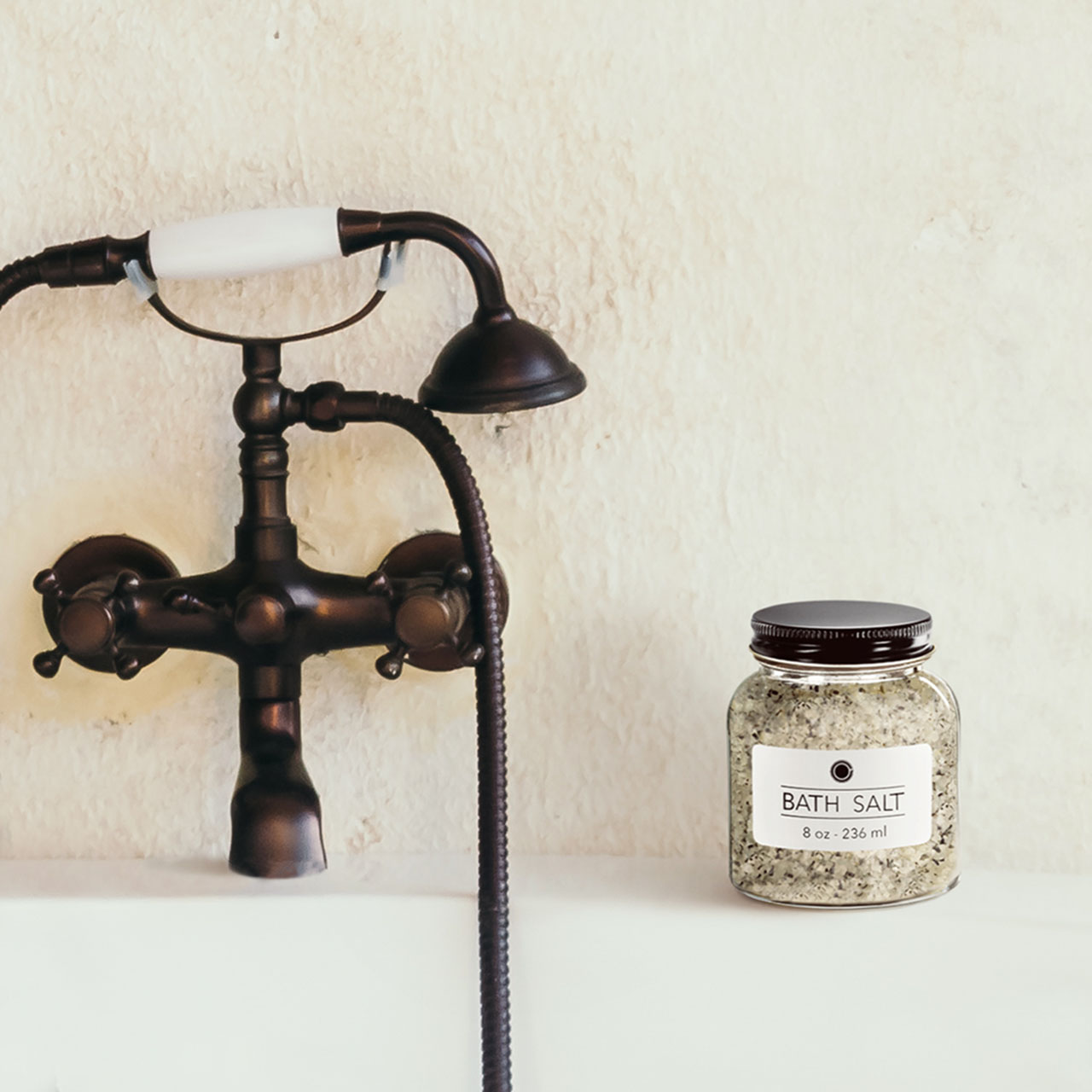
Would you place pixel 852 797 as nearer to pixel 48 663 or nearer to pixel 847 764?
pixel 847 764

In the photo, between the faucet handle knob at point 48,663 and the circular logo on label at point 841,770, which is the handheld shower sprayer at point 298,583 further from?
the circular logo on label at point 841,770

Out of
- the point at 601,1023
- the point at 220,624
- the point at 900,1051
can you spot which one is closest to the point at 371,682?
the point at 220,624

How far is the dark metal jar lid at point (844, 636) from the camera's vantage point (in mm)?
549

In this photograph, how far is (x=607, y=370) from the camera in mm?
655

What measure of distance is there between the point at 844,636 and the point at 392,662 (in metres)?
0.21

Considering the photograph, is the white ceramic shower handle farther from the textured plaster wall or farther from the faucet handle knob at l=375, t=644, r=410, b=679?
the faucet handle knob at l=375, t=644, r=410, b=679

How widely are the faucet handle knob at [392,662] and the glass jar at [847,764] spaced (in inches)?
6.6

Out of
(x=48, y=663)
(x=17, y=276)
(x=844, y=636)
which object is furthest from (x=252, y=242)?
(x=844, y=636)

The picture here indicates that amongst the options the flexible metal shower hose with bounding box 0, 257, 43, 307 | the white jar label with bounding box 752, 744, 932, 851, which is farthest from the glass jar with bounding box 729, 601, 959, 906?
the flexible metal shower hose with bounding box 0, 257, 43, 307

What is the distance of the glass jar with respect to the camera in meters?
0.55

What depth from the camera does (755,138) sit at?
2.10 feet

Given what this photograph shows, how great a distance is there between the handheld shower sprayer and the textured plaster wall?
5 cm

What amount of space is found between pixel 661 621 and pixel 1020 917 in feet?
0.74

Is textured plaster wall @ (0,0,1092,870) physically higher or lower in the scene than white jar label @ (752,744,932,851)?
higher
